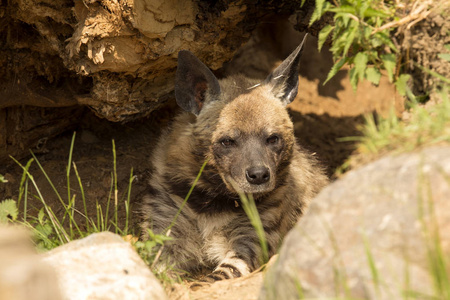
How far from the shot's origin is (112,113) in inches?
197

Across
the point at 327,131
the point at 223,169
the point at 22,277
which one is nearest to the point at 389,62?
the point at 223,169

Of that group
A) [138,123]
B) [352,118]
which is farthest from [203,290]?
[352,118]

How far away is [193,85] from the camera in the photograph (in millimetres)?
4391

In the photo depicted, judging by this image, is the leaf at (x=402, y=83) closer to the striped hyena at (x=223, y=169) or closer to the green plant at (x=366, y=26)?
the green plant at (x=366, y=26)

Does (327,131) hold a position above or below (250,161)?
below

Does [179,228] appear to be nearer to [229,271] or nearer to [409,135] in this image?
[229,271]

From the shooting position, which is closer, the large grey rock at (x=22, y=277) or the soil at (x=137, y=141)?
the large grey rock at (x=22, y=277)

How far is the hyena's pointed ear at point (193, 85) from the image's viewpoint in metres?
4.26

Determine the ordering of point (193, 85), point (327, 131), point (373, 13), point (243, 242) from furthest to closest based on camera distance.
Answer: point (327, 131) < point (193, 85) < point (243, 242) < point (373, 13)

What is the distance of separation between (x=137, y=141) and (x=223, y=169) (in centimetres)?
237

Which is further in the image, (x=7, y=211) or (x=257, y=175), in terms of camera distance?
(x=257, y=175)

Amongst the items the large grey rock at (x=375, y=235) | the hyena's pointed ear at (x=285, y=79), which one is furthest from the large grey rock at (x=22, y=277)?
the hyena's pointed ear at (x=285, y=79)

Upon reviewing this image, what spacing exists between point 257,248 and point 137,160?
231 cm

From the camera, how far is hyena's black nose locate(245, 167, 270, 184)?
3.77 metres
